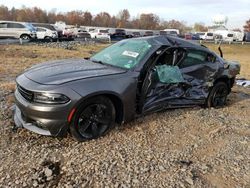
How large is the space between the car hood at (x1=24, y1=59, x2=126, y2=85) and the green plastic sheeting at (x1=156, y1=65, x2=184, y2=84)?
741 mm

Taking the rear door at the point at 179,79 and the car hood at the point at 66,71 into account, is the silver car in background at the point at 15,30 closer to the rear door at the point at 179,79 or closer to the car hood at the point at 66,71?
the car hood at the point at 66,71

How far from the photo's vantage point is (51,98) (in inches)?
146

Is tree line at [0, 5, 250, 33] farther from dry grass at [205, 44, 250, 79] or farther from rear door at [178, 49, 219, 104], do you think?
rear door at [178, 49, 219, 104]

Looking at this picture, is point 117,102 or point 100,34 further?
point 100,34

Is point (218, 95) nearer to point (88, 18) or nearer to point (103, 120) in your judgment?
point (103, 120)

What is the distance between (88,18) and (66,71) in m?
99.3

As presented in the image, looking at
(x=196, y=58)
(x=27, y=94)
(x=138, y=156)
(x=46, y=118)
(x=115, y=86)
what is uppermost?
(x=196, y=58)

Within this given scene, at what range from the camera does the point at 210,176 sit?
3.54 meters

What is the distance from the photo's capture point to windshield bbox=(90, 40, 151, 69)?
475cm

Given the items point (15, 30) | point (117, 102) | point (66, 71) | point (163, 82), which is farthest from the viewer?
point (15, 30)

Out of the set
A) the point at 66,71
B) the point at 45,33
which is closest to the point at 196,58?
the point at 66,71

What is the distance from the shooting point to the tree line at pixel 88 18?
285 ft

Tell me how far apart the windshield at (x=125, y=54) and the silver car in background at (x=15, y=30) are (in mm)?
21153

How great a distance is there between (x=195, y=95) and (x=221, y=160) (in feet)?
6.36
